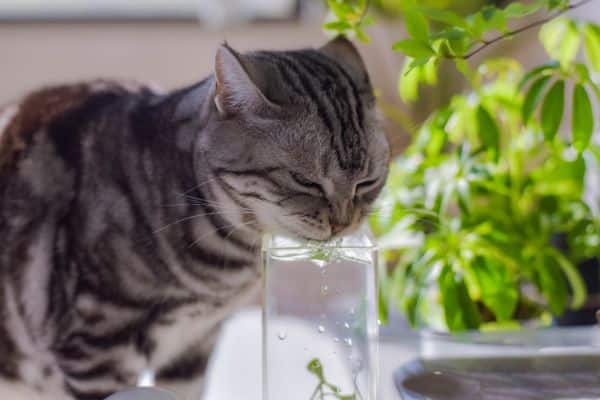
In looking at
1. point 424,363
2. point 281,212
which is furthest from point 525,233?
point 281,212

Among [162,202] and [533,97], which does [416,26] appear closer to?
[533,97]

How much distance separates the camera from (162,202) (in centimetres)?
79

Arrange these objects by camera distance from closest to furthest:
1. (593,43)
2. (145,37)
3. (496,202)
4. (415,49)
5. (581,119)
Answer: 1. (415,49)
2. (581,119)
3. (593,43)
4. (496,202)
5. (145,37)

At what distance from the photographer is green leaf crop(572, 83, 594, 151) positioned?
0.75 metres

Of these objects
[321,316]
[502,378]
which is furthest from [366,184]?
[502,378]

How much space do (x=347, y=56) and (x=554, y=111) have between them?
0.26 m

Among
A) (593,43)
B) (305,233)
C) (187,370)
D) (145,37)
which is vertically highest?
(145,37)

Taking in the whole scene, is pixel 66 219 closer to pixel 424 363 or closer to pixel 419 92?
pixel 424 363

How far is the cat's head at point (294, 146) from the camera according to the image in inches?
27.0

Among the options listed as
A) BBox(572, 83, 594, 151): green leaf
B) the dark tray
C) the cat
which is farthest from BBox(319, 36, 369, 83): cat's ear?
the dark tray

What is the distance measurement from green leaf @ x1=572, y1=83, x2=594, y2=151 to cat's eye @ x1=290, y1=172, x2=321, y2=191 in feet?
1.04

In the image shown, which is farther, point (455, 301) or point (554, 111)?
point (455, 301)

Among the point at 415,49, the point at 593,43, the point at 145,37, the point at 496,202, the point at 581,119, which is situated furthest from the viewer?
the point at 145,37

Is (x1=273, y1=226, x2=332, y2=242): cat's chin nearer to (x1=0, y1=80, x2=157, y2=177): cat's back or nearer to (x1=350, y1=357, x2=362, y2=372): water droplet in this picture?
(x1=350, y1=357, x2=362, y2=372): water droplet
